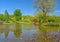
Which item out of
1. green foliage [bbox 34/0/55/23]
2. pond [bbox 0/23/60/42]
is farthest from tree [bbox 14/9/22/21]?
pond [bbox 0/23/60/42]

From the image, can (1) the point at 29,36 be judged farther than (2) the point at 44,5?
No

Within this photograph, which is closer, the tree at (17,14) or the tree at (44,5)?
the tree at (44,5)

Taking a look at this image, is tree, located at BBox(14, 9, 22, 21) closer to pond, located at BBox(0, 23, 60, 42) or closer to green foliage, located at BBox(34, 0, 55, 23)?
green foliage, located at BBox(34, 0, 55, 23)

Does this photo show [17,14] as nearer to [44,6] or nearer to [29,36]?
[44,6]

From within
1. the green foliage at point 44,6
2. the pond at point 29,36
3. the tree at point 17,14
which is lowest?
the pond at point 29,36

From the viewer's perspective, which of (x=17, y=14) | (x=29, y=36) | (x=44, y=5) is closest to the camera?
(x=29, y=36)

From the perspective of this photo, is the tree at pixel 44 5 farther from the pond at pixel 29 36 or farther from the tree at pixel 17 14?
the pond at pixel 29 36

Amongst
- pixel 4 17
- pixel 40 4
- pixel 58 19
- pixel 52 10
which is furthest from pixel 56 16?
pixel 4 17

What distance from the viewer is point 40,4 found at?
24031 mm

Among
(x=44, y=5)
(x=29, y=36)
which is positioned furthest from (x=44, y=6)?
(x=29, y=36)

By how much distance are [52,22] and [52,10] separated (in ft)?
6.94

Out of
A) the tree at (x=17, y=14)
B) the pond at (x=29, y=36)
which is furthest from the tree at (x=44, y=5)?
the pond at (x=29, y=36)

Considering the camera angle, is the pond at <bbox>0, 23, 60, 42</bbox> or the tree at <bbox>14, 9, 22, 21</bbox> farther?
the tree at <bbox>14, 9, 22, 21</bbox>

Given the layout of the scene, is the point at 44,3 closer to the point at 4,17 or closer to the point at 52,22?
the point at 52,22
